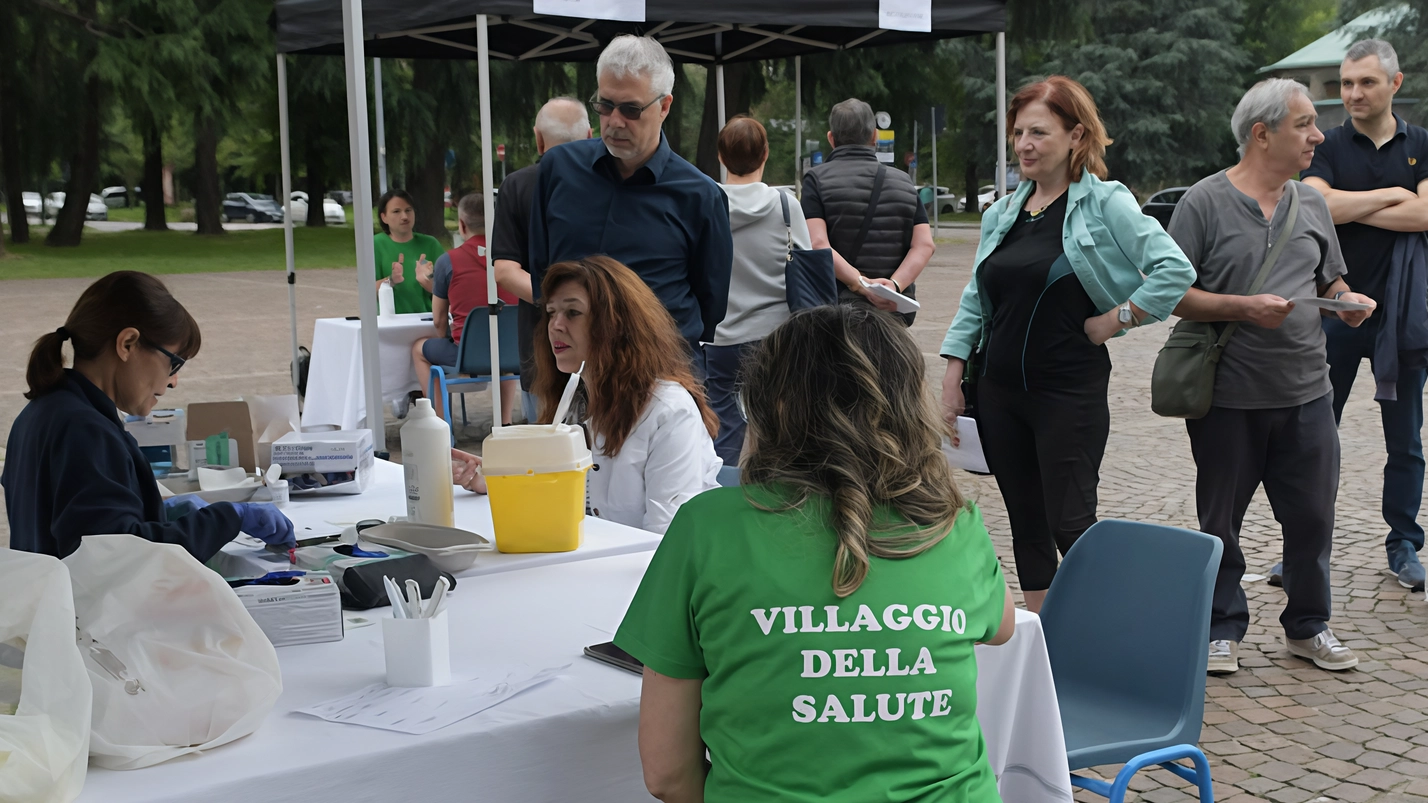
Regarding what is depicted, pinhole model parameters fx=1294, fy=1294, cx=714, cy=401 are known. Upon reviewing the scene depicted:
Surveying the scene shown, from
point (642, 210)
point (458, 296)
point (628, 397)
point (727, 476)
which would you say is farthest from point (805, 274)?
point (458, 296)

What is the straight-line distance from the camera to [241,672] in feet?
5.00

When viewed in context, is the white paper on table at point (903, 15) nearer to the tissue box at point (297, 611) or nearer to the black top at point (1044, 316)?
the black top at point (1044, 316)

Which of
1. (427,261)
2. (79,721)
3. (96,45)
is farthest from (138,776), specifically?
(96,45)

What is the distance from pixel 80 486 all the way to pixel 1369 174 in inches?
166

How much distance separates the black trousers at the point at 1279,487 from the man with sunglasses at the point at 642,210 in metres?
1.59

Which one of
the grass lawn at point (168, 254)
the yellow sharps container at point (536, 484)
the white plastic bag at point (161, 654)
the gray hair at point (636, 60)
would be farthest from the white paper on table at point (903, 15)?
the grass lawn at point (168, 254)

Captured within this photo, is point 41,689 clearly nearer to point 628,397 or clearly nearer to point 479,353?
point 628,397

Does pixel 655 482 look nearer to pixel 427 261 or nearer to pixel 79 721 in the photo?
pixel 79 721

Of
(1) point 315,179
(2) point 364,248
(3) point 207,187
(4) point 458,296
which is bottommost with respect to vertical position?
(4) point 458,296

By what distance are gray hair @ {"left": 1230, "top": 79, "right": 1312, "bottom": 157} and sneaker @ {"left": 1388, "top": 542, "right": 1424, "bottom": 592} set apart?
1892 millimetres

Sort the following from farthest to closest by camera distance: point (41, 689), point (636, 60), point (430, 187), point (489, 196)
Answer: point (430, 187)
point (489, 196)
point (636, 60)
point (41, 689)

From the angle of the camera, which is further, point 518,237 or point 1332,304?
point 518,237

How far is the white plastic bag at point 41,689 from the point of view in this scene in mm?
1331

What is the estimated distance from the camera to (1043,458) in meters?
3.55
